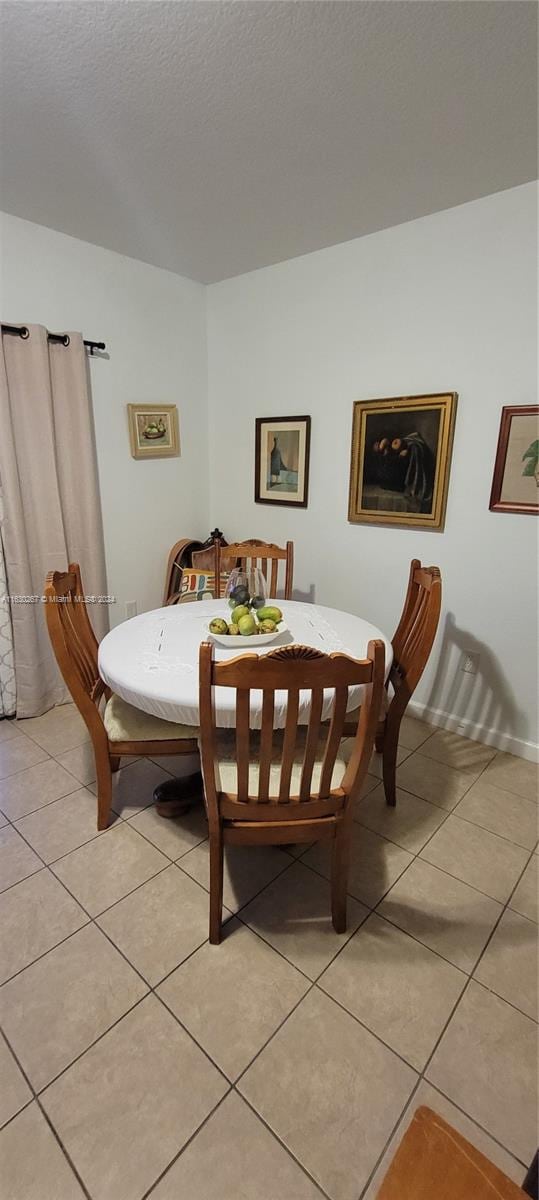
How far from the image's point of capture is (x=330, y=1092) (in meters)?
1.08

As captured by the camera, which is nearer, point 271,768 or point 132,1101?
point 132,1101

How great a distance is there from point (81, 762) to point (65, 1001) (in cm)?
105

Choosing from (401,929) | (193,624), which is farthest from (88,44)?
(401,929)

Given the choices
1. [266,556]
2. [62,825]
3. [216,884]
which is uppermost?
[266,556]

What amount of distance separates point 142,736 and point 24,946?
2.13 feet

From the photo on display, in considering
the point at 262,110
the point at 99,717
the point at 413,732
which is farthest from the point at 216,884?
the point at 262,110

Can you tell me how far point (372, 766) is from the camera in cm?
226

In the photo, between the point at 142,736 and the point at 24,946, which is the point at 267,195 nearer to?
the point at 142,736

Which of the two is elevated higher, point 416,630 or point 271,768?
point 416,630

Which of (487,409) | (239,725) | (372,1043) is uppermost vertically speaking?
(487,409)

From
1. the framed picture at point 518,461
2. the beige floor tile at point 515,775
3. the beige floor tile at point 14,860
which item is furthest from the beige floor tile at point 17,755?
the framed picture at point 518,461

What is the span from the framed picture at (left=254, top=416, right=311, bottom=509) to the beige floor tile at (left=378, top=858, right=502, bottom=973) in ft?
6.56

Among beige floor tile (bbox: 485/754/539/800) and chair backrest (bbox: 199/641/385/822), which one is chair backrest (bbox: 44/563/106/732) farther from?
beige floor tile (bbox: 485/754/539/800)

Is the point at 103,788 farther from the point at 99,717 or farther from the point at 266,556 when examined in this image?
the point at 266,556
